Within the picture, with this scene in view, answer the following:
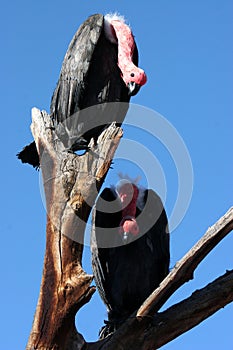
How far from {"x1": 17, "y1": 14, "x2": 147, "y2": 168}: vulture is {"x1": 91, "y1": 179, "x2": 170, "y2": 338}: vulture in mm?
862

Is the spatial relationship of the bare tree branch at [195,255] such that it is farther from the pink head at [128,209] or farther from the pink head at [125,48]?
the pink head at [125,48]

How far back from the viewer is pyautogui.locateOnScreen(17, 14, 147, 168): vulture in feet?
28.1

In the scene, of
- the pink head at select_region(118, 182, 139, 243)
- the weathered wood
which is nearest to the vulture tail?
the pink head at select_region(118, 182, 139, 243)

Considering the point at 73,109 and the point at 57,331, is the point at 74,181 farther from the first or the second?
the point at 73,109

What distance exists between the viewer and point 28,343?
18.9ft

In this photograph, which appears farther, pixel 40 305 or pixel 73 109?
pixel 73 109

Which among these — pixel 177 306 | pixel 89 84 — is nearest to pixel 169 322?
pixel 177 306

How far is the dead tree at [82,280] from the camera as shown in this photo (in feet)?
A: 19.0

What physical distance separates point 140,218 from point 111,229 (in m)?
0.47

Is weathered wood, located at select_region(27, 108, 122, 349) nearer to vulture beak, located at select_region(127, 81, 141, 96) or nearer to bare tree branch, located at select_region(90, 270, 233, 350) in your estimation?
bare tree branch, located at select_region(90, 270, 233, 350)

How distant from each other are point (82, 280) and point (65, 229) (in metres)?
0.49

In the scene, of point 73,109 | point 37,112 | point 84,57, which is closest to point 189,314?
point 37,112

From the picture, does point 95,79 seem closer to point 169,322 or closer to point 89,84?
point 89,84

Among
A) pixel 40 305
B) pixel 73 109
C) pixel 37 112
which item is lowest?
pixel 40 305
